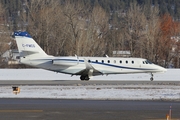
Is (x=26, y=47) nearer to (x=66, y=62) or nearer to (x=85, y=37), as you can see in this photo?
(x=66, y=62)

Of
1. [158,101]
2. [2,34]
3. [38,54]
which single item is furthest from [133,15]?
[158,101]

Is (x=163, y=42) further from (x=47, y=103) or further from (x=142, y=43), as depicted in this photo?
(x=47, y=103)

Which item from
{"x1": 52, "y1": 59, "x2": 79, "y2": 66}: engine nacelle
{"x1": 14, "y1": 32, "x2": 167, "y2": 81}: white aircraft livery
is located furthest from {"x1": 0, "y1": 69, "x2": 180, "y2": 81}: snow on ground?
{"x1": 52, "y1": 59, "x2": 79, "y2": 66}: engine nacelle

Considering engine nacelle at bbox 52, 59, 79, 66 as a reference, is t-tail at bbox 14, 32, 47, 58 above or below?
above

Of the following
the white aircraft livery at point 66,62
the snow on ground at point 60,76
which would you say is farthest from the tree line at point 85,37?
the white aircraft livery at point 66,62

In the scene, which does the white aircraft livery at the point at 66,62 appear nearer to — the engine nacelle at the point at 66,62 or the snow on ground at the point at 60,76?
the engine nacelle at the point at 66,62

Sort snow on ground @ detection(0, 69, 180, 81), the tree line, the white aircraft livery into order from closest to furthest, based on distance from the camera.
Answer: the white aircraft livery → snow on ground @ detection(0, 69, 180, 81) → the tree line

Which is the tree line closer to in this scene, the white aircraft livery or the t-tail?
the white aircraft livery

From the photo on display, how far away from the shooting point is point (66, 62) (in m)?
40.8

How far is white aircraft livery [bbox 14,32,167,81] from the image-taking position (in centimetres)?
4056

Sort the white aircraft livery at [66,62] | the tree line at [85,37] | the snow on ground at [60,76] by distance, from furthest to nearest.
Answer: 1. the tree line at [85,37]
2. the snow on ground at [60,76]
3. the white aircraft livery at [66,62]

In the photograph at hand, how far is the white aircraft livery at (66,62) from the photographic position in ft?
133

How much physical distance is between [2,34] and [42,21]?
6.52 m

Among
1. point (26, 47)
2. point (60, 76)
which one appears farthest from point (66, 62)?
point (60, 76)
